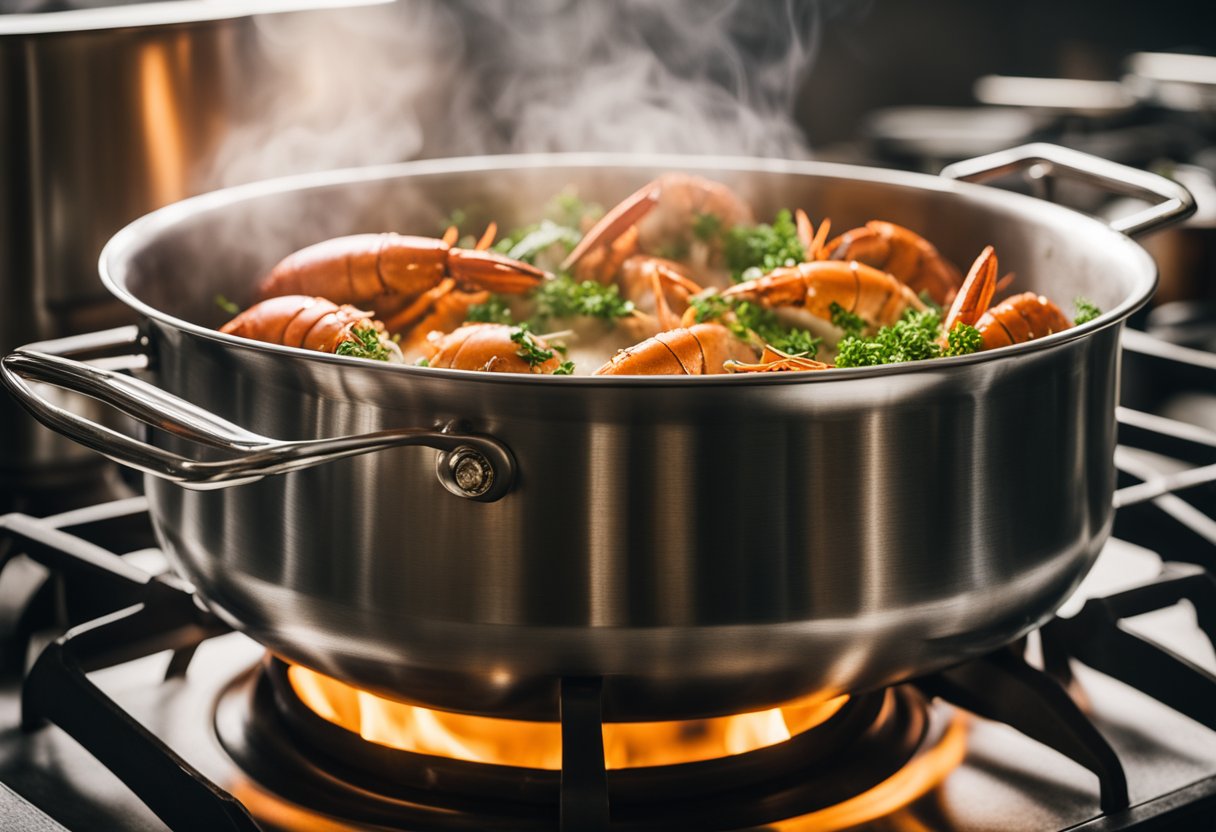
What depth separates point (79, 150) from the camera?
162 cm

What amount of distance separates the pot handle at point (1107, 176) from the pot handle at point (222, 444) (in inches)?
30.2

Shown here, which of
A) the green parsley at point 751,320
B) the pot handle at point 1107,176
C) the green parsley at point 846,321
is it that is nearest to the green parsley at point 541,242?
the green parsley at point 751,320

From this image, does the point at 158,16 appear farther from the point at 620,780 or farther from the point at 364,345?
the point at 620,780

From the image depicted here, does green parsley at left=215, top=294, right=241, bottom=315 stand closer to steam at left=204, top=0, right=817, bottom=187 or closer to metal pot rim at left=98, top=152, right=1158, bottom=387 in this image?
metal pot rim at left=98, top=152, right=1158, bottom=387

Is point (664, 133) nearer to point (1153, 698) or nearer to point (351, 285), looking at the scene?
point (351, 285)

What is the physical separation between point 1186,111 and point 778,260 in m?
1.98

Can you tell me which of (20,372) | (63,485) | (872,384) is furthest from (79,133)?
(872,384)

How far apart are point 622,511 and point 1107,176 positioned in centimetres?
81

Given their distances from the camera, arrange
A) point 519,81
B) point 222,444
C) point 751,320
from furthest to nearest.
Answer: point 519,81 → point 751,320 → point 222,444

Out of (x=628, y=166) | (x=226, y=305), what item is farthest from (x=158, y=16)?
(x=628, y=166)

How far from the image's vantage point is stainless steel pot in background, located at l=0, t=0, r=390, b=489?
1.58 metres

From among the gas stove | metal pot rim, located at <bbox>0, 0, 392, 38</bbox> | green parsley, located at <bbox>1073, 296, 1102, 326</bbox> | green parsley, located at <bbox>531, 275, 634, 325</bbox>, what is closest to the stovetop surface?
the gas stove

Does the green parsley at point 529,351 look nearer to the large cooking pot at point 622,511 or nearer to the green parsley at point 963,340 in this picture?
the large cooking pot at point 622,511

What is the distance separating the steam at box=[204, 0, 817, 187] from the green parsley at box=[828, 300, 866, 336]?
0.86 meters
